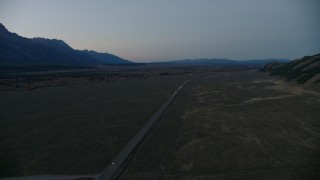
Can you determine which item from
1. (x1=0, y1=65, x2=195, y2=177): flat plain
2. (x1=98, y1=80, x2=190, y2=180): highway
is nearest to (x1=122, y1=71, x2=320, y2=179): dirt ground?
(x1=98, y1=80, x2=190, y2=180): highway

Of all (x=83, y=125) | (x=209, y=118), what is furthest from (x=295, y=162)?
(x=83, y=125)

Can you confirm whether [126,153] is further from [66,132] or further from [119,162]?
[66,132]

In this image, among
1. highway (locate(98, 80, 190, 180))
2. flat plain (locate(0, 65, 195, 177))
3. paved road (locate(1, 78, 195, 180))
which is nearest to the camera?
paved road (locate(1, 78, 195, 180))

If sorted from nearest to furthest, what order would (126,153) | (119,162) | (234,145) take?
(119,162), (126,153), (234,145)

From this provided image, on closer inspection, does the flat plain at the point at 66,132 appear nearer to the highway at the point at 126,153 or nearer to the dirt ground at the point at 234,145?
the highway at the point at 126,153

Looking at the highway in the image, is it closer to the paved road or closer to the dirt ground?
the paved road

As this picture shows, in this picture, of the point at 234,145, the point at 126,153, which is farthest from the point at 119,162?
the point at 234,145

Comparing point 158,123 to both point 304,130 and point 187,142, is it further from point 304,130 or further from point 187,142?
point 304,130

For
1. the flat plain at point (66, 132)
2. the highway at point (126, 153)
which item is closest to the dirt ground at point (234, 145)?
the highway at point (126, 153)
